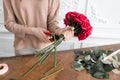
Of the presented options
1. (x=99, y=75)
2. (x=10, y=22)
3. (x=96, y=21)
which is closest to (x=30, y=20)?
(x=10, y=22)

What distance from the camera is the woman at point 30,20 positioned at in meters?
1.16

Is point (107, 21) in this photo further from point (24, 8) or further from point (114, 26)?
point (24, 8)

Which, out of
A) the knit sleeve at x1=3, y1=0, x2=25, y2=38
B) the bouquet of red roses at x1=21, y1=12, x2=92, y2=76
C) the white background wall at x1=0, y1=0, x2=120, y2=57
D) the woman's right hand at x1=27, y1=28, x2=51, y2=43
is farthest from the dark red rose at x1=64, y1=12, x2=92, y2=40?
the white background wall at x1=0, y1=0, x2=120, y2=57

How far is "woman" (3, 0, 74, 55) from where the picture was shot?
1.16 meters

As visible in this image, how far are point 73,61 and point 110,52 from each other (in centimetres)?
27

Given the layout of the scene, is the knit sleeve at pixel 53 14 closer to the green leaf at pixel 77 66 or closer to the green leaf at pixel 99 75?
the green leaf at pixel 77 66

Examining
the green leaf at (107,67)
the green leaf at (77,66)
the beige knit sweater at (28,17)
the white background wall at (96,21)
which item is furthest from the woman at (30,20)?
the white background wall at (96,21)

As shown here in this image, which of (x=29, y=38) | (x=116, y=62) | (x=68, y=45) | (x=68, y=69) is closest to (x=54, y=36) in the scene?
(x=68, y=69)

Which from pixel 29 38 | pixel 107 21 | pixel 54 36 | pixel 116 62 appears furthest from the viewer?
pixel 107 21

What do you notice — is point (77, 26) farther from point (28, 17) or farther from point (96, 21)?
point (96, 21)

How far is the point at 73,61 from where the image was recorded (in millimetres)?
1173

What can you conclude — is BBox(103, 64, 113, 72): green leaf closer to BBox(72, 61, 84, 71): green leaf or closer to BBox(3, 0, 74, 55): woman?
BBox(72, 61, 84, 71): green leaf

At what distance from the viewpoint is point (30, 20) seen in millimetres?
1237

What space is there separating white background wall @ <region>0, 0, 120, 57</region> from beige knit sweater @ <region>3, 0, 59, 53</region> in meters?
0.79
